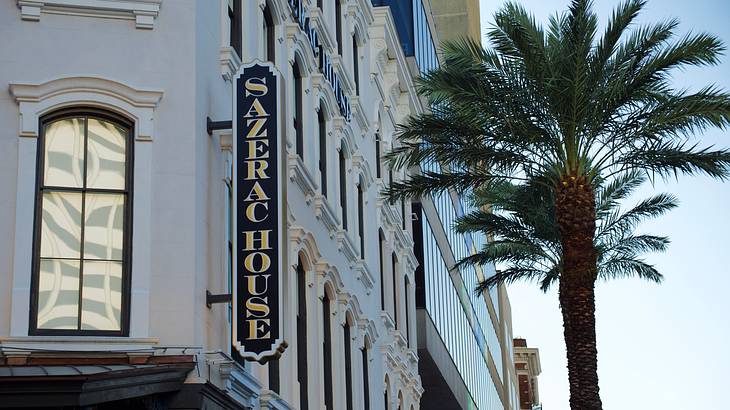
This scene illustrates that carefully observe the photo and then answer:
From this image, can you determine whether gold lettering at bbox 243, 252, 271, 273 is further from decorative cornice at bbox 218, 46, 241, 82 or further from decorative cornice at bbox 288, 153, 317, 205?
decorative cornice at bbox 288, 153, 317, 205

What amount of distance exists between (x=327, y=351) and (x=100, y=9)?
1062cm

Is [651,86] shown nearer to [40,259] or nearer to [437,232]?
[40,259]

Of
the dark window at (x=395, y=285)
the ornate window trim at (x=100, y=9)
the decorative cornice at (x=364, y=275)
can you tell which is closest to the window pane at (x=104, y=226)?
the ornate window trim at (x=100, y=9)

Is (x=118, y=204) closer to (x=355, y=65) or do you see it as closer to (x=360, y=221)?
(x=360, y=221)

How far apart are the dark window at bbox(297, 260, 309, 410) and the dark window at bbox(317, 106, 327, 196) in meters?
3.43

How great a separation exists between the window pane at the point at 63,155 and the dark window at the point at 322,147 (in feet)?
33.5

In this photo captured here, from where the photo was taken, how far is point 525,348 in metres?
119

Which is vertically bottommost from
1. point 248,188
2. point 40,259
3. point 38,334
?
point 38,334

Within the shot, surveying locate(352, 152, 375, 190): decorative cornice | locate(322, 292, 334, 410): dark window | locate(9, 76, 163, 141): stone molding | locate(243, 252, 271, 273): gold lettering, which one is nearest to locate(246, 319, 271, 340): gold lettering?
locate(243, 252, 271, 273): gold lettering

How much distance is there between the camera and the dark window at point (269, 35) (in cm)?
2291

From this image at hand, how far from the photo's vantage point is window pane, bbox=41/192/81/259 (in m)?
16.2

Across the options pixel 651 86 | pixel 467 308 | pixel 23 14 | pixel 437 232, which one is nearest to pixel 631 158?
pixel 651 86

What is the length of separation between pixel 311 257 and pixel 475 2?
230 ft

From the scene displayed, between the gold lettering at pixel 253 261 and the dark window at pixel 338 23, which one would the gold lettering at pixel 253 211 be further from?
the dark window at pixel 338 23
